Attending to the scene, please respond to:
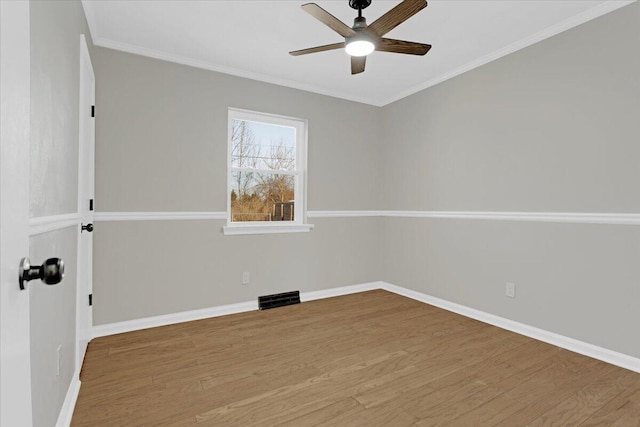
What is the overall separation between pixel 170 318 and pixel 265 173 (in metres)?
1.77

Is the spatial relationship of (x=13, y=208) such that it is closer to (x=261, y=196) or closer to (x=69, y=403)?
(x=69, y=403)

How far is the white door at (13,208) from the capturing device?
2.08 ft

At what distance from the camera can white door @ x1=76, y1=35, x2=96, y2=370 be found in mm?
2117

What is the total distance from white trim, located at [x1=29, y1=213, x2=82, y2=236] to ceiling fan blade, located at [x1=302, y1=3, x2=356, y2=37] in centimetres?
167

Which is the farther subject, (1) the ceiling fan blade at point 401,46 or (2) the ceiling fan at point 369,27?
(1) the ceiling fan blade at point 401,46

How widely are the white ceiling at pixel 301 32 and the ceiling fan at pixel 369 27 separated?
328 millimetres

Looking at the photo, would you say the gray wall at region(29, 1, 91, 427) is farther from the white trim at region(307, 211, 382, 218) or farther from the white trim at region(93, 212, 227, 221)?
the white trim at region(307, 211, 382, 218)

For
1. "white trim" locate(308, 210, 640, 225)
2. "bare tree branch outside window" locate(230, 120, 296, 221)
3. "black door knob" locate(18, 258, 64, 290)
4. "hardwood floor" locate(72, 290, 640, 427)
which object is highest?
"bare tree branch outside window" locate(230, 120, 296, 221)

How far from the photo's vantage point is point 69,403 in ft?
5.80

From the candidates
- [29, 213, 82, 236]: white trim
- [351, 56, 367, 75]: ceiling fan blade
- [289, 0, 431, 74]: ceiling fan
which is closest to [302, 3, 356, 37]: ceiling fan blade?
[289, 0, 431, 74]: ceiling fan

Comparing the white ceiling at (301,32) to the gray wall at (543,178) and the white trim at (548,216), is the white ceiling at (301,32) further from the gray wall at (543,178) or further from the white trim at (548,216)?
the white trim at (548,216)

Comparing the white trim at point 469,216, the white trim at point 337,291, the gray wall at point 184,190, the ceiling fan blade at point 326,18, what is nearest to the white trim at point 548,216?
the white trim at point 469,216

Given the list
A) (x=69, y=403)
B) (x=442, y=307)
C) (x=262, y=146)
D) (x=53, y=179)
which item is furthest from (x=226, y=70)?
(x=442, y=307)

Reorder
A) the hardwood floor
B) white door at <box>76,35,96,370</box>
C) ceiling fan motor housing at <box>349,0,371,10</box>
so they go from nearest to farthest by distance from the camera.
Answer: the hardwood floor < white door at <box>76,35,96,370</box> < ceiling fan motor housing at <box>349,0,371,10</box>
